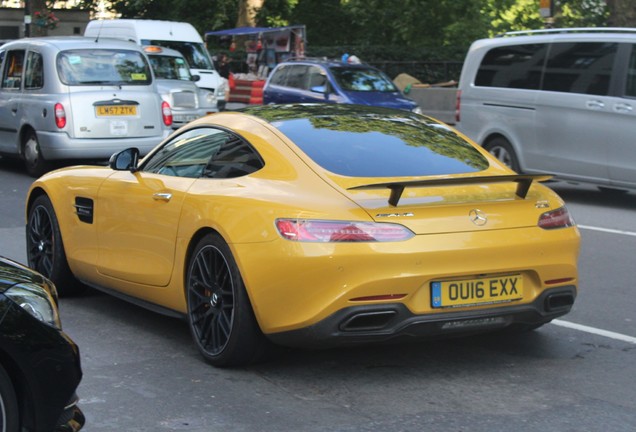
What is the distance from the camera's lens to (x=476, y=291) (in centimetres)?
550

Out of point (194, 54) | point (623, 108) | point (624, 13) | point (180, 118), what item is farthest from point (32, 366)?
point (194, 54)

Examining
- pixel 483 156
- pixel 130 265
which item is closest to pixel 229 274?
pixel 130 265

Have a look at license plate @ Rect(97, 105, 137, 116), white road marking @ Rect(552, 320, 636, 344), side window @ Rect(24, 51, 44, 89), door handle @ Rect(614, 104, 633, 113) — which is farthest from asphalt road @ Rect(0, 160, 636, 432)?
side window @ Rect(24, 51, 44, 89)

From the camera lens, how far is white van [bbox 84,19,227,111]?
960 inches

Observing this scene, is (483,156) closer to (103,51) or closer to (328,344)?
(328,344)

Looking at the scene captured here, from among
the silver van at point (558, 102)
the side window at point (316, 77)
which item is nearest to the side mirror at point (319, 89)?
the side window at point (316, 77)

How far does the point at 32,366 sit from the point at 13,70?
516 inches

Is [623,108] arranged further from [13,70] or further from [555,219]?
[13,70]

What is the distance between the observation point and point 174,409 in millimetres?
5199

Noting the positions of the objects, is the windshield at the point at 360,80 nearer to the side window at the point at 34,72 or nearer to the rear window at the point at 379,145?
the side window at the point at 34,72

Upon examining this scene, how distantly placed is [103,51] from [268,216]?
1091 centimetres

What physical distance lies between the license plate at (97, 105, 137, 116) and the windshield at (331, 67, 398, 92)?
5.77 meters

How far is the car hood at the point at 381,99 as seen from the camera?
65.8 ft

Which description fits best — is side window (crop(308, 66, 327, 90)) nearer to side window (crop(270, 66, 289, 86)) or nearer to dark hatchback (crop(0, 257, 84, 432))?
side window (crop(270, 66, 289, 86))
